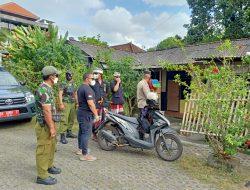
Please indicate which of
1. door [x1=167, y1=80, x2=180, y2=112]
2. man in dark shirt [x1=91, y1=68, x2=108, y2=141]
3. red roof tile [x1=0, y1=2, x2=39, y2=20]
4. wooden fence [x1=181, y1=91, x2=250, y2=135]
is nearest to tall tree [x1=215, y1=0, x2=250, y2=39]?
door [x1=167, y1=80, x2=180, y2=112]

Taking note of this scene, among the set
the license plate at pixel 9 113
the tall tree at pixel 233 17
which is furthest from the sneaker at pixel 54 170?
the tall tree at pixel 233 17

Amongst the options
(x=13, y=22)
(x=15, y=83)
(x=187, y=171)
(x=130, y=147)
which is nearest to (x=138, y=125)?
(x=130, y=147)

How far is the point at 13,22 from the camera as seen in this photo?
2275 inches

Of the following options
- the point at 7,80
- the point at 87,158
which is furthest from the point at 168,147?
the point at 7,80

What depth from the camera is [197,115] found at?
22.3 feet

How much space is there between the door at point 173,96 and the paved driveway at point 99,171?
701cm

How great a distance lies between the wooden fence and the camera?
5.66m

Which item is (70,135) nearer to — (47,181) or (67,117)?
(67,117)

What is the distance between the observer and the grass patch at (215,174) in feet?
15.5

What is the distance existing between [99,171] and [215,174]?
204 centimetres

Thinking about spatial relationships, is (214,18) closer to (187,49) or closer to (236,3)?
(236,3)

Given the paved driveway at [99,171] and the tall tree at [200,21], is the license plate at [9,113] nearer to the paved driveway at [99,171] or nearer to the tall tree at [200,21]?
the paved driveway at [99,171]

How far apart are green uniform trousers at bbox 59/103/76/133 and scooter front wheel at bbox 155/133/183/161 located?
242 centimetres

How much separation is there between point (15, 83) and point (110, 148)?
186 inches
